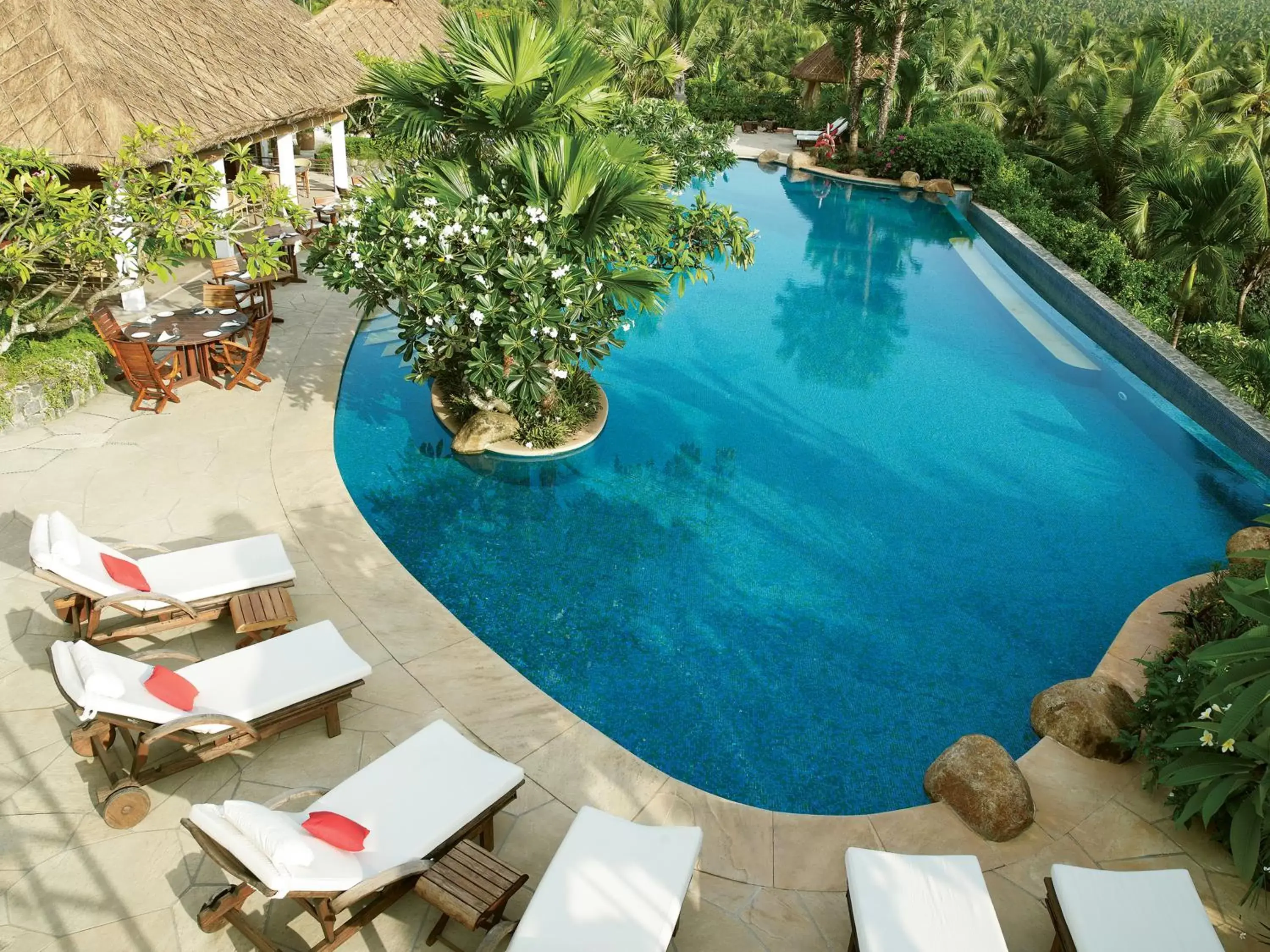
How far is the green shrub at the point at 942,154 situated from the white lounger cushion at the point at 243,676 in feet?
74.3

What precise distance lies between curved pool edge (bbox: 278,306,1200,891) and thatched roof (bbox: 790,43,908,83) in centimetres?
2735

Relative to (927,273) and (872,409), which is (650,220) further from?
(927,273)

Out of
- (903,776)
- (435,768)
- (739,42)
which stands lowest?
(903,776)

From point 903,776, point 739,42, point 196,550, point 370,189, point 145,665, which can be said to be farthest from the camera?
point 739,42

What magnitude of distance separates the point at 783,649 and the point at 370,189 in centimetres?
622

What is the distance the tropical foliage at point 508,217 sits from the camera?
856 cm

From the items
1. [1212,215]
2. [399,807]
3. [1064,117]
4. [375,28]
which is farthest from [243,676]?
[1064,117]

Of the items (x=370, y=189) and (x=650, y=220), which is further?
(x=370, y=189)

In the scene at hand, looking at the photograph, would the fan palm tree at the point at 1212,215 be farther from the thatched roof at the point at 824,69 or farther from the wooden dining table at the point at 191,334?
the thatched roof at the point at 824,69

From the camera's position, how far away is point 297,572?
7.44m

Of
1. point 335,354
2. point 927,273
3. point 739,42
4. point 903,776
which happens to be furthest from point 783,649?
point 739,42

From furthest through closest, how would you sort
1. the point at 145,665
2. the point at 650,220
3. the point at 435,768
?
the point at 650,220
the point at 145,665
the point at 435,768

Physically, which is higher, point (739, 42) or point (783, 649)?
point (739, 42)

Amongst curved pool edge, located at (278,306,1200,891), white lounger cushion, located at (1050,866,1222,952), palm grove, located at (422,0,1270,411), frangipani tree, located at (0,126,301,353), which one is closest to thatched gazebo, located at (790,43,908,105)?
palm grove, located at (422,0,1270,411)
